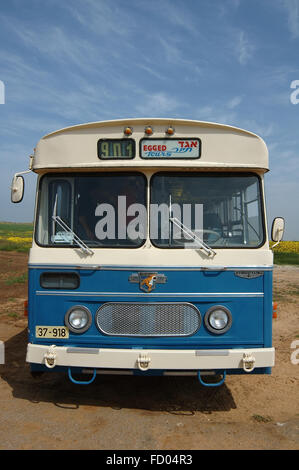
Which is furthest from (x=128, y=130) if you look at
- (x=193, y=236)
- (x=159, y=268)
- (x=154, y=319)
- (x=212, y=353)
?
(x=212, y=353)

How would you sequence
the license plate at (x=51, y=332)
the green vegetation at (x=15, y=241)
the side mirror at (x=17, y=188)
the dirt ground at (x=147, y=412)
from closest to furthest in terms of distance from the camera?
1. the dirt ground at (x=147, y=412)
2. the license plate at (x=51, y=332)
3. the side mirror at (x=17, y=188)
4. the green vegetation at (x=15, y=241)

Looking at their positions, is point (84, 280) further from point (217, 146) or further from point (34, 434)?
point (217, 146)

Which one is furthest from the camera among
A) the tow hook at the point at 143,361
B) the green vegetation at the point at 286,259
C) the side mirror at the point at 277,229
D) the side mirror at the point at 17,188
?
the green vegetation at the point at 286,259

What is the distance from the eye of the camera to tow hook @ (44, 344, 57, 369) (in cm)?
438

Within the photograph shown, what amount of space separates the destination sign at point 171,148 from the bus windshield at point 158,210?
0.20 m

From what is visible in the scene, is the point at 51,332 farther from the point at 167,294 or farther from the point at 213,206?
the point at 213,206

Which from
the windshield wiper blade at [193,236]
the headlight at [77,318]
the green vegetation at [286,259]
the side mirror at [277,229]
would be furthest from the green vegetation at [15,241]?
the side mirror at [277,229]

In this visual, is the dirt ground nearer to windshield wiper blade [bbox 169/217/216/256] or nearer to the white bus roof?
windshield wiper blade [bbox 169/217/216/256]

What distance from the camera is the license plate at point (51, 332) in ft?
14.8

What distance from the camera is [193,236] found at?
14.8 feet

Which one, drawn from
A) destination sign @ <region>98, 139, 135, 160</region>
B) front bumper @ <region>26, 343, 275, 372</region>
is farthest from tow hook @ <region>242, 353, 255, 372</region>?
destination sign @ <region>98, 139, 135, 160</region>

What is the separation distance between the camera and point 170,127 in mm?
4637

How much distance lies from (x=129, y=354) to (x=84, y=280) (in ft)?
2.96

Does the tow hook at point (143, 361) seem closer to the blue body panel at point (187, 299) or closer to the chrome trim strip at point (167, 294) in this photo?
the blue body panel at point (187, 299)
